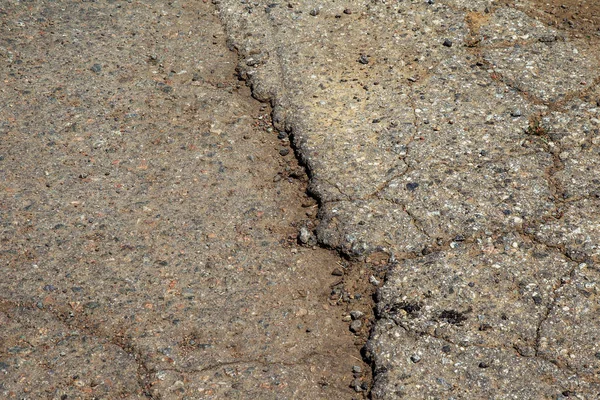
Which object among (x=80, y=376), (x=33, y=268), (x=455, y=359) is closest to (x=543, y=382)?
(x=455, y=359)

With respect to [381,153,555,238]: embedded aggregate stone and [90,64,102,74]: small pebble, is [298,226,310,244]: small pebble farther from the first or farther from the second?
[90,64,102,74]: small pebble

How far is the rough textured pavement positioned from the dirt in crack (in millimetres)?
204

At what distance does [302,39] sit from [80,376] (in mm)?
2881

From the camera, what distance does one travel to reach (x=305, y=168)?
4.41 metres

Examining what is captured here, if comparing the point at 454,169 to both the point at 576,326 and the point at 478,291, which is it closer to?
the point at 478,291

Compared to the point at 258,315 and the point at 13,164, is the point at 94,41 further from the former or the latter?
the point at 258,315

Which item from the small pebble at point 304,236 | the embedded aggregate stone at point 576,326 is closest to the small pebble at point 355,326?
the small pebble at point 304,236

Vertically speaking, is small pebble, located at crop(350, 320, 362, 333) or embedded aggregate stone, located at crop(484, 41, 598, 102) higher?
embedded aggregate stone, located at crop(484, 41, 598, 102)

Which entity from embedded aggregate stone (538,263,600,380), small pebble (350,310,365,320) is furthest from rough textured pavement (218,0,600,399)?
small pebble (350,310,365,320)

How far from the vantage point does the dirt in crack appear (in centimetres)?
346

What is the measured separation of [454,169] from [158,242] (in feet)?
5.69

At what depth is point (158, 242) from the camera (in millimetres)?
3994

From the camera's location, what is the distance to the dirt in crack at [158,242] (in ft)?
11.4

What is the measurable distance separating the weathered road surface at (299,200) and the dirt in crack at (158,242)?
0.04ft
